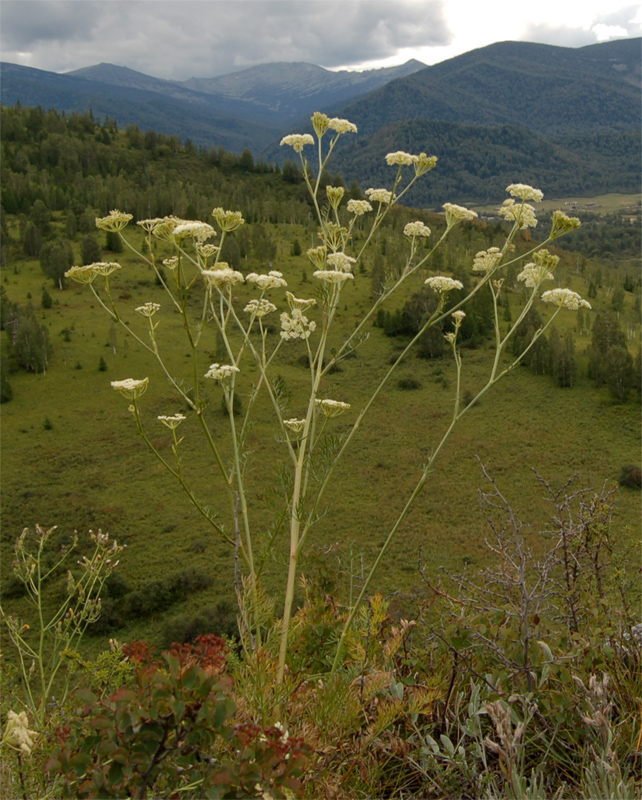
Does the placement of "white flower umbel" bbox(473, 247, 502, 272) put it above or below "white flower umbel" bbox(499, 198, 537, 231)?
below

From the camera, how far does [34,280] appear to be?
59562 mm

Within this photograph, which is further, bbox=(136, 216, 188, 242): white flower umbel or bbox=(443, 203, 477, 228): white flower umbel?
bbox=(443, 203, 477, 228): white flower umbel

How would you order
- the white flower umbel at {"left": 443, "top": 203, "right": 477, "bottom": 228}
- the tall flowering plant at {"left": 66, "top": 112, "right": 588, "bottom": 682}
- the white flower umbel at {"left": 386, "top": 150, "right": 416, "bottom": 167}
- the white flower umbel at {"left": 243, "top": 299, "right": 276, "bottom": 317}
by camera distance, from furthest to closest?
the white flower umbel at {"left": 386, "top": 150, "right": 416, "bottom": 167} → the white flower umbel at {"left": 443, "top": 203, "right": 477, "bottom": 228} → the white flower umbel at {"left": 243, "top": 299, "right": 276, "bottom": 317} → the tall flowering plant at {"left": 66, "top": 112, "right": 588, "bottom": 682}

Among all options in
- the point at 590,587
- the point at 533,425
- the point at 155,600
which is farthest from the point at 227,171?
the point at 590,587

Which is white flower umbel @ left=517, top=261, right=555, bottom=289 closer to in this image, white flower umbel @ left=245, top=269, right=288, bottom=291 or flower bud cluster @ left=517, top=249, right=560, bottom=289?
flower bud cluster @ left=517, top=249, right=560, bottom=289

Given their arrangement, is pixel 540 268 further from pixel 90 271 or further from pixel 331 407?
pixel 90 271

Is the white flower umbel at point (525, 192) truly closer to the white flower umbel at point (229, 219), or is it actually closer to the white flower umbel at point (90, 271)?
the white flower umbel at point (229, 219)

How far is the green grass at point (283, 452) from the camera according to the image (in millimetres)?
32406

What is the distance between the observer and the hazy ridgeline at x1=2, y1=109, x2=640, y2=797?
2686mm

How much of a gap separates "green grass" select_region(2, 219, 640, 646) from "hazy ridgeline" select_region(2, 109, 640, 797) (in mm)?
194

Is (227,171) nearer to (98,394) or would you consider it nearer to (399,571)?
(98,394)

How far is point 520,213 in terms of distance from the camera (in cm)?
315

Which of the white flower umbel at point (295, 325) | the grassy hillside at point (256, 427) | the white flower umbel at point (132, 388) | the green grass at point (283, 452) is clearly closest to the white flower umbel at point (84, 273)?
the white flower umbel at point (132, 388)

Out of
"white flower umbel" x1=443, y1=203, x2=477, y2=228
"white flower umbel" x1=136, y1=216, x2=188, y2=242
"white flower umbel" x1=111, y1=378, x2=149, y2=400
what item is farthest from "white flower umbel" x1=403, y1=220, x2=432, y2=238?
"white flower umbel" x1=111, y1=378, x2=149, y2=400
